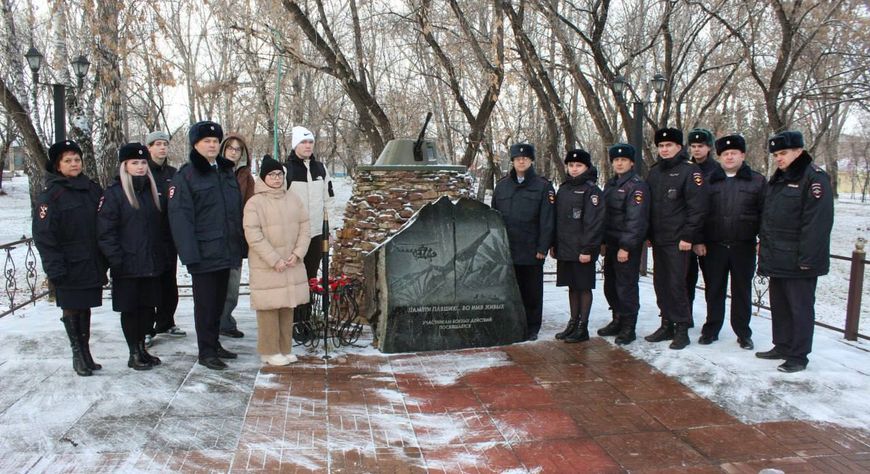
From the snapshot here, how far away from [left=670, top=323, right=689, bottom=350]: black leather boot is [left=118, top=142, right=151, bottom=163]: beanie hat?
4711 millimetres

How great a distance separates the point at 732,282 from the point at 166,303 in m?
5.15

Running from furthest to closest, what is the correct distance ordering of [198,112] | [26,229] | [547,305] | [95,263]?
[198,112] < [26,229] < [547,305] < [95,263]

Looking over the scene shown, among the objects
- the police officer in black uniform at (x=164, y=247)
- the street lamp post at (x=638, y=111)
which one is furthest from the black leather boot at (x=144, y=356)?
the street lamp post at (x=638, y=111)

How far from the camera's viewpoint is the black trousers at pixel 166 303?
5.59 metres

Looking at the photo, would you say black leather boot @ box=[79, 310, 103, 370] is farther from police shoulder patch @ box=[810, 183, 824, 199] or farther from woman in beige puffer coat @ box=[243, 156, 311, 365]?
police shoulder patch @ box=[810, 183, 824, 199]

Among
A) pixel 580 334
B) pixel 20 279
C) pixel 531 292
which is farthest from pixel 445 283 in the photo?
pixel 20 279

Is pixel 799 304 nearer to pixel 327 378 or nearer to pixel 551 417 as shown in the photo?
pixel 551 417

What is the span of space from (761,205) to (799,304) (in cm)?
93

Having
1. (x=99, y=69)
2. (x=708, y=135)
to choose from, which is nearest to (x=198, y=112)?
(x=99, y=69)

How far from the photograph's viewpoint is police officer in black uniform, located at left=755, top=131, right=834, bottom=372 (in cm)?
471

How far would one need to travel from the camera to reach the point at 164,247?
5.15 m

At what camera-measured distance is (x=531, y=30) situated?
15211 millimetres

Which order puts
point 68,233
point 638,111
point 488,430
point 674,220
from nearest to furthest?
point 488,430 → point 68,233 → point 674,220 → point 638,111

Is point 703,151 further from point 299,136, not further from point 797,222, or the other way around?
point 299,136
